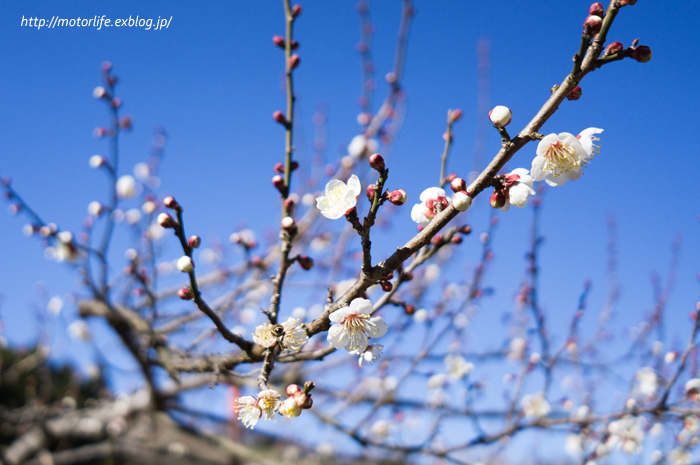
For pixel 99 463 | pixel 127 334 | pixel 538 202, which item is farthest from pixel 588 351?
pixel 99 463

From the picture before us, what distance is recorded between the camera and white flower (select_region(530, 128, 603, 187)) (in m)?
1.11

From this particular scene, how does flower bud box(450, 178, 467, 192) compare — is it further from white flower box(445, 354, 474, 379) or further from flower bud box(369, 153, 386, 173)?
white flower box(445, 354, 474, 379)

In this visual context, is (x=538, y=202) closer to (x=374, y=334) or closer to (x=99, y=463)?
(x=374, y=334)

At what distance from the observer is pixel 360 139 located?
10.0ft

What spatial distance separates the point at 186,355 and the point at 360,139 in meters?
1.98

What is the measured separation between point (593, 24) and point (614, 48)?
0.31 ft

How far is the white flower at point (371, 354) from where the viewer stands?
1386mm

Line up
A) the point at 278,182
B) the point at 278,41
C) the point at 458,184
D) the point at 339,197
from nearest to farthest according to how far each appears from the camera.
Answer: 1. the point at 458,184
2. the point at 339,197
3. the point at 278,182
4. the point at 278,41

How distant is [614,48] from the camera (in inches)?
38.7

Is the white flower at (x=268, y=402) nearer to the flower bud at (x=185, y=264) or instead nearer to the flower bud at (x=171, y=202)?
the flower bud at (x=185, y=264)

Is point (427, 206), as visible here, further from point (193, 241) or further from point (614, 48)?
point (193, 241)

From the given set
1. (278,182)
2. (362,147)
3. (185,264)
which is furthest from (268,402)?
(362,147)

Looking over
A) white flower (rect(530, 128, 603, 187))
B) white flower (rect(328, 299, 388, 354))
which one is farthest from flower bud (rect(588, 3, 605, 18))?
white flower (rect(328, 299, 388, 354))

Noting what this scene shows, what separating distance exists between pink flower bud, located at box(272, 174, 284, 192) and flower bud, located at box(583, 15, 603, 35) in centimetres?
106
